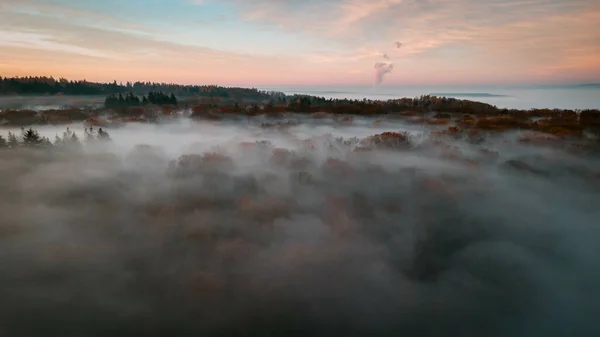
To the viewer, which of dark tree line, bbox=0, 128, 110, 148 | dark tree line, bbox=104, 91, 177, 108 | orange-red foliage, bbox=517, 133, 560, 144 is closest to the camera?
dark tree line, bbox=0, 128, 110, 148

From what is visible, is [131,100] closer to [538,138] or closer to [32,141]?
[32,141]

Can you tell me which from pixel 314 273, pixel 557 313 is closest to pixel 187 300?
pixel 314 273

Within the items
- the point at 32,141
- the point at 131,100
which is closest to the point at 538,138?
the point at 32,141

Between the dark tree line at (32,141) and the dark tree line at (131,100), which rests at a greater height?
the dark tree line at (131,100)

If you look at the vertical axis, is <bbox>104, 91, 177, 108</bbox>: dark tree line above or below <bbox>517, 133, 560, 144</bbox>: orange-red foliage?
above

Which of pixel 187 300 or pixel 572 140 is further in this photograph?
pixel 572 140

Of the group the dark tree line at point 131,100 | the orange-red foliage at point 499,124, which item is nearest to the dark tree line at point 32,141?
the dark tree line at point 131,100

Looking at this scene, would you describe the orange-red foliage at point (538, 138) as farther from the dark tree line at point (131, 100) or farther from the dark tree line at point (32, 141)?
the dark tree line at point (131, 100)

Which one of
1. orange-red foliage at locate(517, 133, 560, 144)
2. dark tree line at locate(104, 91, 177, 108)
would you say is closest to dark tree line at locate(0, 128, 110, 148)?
dark tree line at locate(104, 91, 177, 108)

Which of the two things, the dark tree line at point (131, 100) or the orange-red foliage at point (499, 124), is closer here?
the orange-red foliage at point (499, 124)

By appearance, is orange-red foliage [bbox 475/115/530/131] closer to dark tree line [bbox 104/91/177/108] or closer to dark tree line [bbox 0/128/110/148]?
dark tree line [bbox 0/128/110/148]

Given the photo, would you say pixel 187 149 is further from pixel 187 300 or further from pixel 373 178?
pixel 187 300
